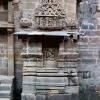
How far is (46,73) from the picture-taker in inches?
271

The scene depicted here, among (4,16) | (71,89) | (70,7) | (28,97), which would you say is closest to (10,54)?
(4,16)

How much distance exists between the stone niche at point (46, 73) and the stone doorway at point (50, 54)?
40 mm

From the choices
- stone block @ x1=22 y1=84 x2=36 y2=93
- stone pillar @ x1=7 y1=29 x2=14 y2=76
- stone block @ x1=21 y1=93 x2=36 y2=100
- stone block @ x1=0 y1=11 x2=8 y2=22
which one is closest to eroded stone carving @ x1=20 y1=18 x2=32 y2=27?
stone pillar @ x1=7 y1=29 x2=14 y2=76

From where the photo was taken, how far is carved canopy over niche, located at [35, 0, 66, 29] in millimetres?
6867

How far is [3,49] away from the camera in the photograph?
25.3 feet

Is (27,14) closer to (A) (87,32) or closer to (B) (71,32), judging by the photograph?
(B) (71,32)

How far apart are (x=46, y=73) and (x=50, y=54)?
1.69ft

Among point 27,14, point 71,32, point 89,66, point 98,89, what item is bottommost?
point 98,89

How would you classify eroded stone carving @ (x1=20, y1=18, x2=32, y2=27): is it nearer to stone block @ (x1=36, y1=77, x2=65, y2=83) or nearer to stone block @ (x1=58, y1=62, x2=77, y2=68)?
stone block @ (x1=58, y1=62, x2=77, y2=68)

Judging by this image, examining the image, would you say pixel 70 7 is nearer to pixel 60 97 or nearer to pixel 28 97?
pixel 60 97

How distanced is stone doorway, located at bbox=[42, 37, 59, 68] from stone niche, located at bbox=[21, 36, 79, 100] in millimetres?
40

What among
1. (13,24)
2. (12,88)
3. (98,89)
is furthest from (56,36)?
(98,89)

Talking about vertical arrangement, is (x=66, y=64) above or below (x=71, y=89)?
above

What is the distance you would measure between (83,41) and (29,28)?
2291mm
